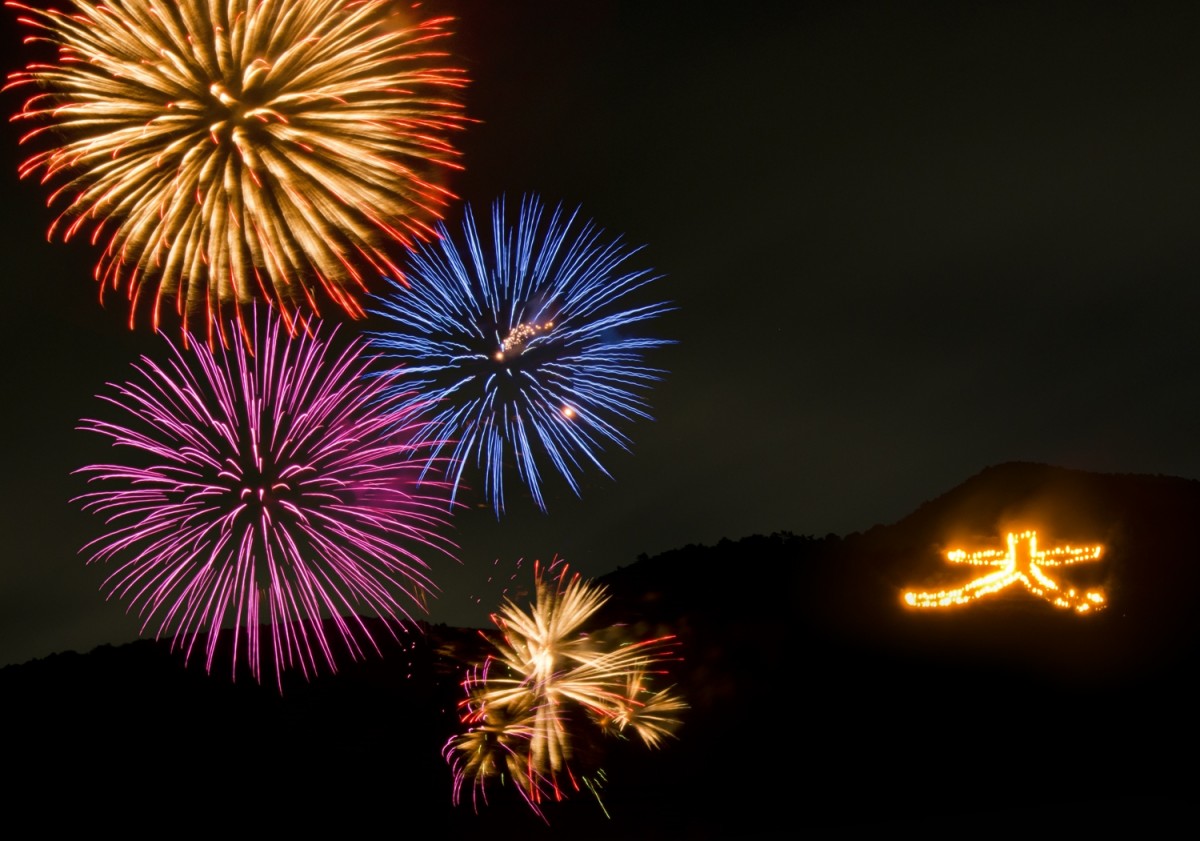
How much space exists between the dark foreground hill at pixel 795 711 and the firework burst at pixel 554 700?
1.11 meters

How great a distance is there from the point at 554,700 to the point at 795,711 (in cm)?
1257

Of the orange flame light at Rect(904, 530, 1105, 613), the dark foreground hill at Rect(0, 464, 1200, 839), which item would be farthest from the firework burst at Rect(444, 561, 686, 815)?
the orange flame light at Rect(904, 530, 1105, 613)

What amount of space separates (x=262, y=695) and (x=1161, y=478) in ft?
134

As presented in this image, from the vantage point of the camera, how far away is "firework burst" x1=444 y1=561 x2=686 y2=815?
23625 mm

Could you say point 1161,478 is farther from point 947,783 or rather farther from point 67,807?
point 67,807

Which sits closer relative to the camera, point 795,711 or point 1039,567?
point 1039,567

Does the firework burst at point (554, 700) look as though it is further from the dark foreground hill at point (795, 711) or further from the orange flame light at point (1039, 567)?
the orange flame light at point (1039, 567)

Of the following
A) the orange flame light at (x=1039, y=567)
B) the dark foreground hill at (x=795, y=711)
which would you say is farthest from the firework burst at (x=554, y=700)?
the orange flame light at (x=1039, y=567)

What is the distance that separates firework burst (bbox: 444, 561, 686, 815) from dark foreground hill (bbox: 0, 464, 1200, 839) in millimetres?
1110

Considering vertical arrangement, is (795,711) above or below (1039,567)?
below

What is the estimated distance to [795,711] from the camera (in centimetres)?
3494

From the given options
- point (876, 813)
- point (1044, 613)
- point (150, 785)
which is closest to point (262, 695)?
point (150, 785)

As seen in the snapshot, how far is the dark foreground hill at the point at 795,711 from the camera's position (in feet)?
90.0

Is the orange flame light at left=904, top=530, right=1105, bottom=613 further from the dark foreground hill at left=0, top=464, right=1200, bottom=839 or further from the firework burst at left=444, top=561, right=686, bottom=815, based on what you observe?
the firework burst at left=444, top=561, right=686, bottom=815
